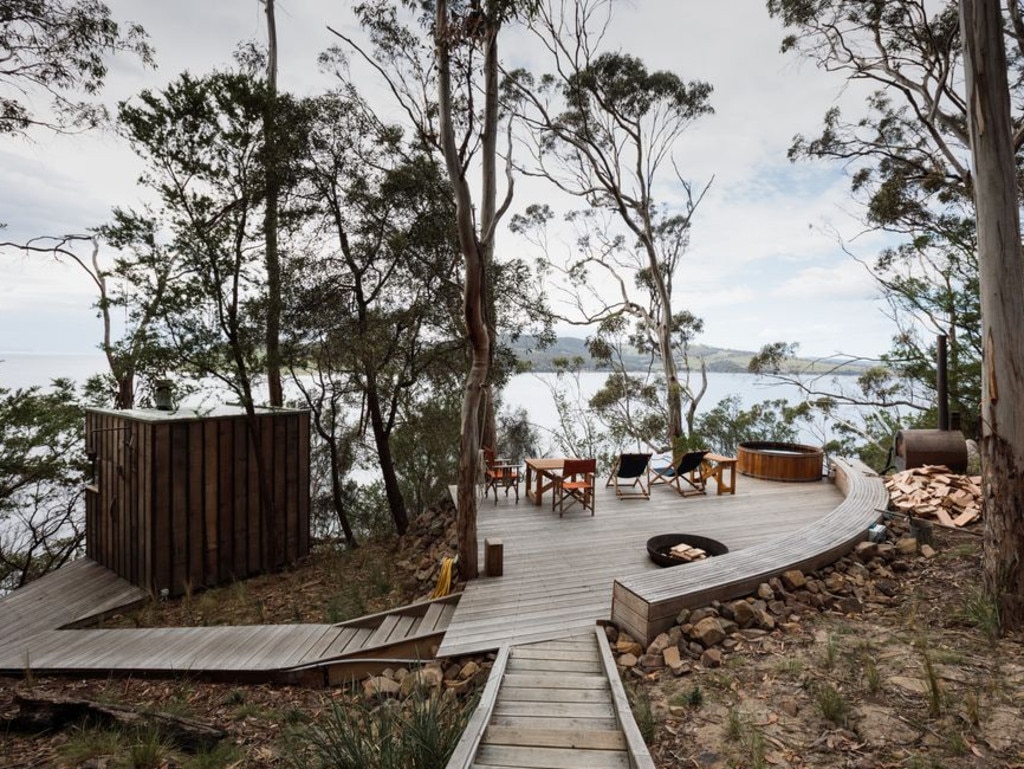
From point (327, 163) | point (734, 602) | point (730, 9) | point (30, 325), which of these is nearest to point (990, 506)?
point (734, 602)

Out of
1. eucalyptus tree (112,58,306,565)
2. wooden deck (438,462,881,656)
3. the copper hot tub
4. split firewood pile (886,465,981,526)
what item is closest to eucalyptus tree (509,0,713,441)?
the copper hot tub

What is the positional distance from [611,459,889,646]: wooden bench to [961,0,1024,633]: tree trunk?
3.62 ft

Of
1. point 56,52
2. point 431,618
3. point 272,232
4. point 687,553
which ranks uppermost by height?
point 56,52

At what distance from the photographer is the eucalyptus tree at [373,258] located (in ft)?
25.1

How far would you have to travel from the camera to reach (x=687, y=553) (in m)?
4.44

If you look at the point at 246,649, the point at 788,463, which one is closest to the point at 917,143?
the point at 788,463

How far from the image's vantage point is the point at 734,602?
11.3 feet

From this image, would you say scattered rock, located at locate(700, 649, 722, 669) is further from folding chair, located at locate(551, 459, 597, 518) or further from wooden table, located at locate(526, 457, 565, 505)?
wooden table, located at locate(526, 457, 565, 505)

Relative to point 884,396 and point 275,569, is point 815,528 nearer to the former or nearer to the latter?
point 275,569

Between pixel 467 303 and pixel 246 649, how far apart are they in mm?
3532

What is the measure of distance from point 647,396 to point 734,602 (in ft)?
37.8

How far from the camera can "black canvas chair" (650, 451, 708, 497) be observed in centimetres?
694

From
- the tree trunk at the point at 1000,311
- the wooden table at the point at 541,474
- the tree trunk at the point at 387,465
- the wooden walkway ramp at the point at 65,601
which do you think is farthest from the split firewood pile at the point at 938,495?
the wooden walkway ramp at the point at 65,601

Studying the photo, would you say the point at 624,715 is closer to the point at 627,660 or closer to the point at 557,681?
the point at 557,681
